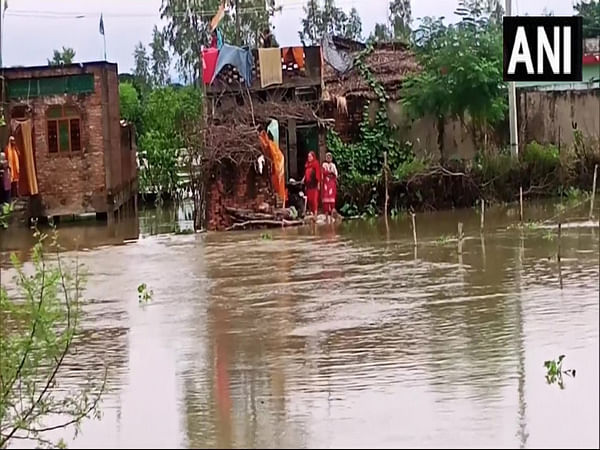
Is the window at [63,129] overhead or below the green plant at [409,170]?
overhead

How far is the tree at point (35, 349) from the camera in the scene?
18.6 ft

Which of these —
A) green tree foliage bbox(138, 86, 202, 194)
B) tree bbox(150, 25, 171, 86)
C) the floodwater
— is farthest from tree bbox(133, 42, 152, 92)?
the floodwater

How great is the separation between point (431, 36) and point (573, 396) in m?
15.5

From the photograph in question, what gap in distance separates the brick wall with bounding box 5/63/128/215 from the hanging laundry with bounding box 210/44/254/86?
133 inches

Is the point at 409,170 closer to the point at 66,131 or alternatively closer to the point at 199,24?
the point at 66,131

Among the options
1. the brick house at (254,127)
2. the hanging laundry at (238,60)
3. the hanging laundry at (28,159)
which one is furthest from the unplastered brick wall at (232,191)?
the hanging laundry at (28,159)

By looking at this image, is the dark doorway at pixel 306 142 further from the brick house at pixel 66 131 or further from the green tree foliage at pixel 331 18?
the green tree foliage at pixel 331 18

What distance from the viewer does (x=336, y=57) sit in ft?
73.0

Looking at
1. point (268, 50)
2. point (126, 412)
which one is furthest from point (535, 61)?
point (268, 50)

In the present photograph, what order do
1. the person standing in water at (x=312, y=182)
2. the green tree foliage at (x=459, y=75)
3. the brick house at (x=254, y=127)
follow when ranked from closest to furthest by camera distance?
the brick house at (x=254, y=127)
the person standing in water at (x=312, y=182)
the green tree foliage at (x=459, y=75)

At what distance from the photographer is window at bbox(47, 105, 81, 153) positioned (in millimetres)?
21781

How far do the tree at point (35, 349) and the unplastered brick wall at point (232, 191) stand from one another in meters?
11.6

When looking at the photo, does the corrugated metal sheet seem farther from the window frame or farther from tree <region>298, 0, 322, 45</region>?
tree <region>298, 0, 322, 45</region>

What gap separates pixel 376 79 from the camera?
70.5ft
